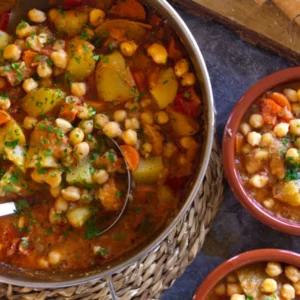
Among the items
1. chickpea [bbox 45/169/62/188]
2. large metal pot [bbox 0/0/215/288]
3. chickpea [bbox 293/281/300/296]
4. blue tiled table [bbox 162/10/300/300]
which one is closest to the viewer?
large metal pot [bbox 0/0/215/288]

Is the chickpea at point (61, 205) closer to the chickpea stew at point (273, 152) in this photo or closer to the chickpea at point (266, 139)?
the chickpea stew at point (273, 152)

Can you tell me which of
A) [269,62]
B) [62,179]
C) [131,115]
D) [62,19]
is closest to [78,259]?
Answer: [62,179]

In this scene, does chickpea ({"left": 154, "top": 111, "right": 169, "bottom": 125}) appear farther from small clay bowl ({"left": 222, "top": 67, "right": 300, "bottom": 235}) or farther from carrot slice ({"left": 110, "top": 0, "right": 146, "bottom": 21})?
carrot slice ({"left": 110, "top": 0, "right": 146, "bottom": 21})

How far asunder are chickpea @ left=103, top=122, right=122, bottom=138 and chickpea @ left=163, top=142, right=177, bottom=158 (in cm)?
28

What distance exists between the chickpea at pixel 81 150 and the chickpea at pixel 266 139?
109 centimetres

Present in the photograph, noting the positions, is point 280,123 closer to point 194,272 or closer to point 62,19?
point 194,272

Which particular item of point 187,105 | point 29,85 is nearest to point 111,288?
point 187,105

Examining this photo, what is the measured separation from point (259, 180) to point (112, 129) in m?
0.95

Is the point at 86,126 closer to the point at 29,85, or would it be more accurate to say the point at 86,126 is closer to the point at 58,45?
the point at 29,85

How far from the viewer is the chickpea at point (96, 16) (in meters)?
Result: 3.33

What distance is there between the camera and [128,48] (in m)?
3.27

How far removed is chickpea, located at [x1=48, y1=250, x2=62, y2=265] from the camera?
131 inches

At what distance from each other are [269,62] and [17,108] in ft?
5.77

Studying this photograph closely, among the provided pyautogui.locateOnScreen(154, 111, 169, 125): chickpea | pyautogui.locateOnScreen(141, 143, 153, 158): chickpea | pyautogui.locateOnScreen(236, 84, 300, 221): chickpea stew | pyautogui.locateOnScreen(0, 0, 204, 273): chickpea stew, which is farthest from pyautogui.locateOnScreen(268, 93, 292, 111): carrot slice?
pyautogui.locateOnScreen(141, 143, 153, 158): chickpea
